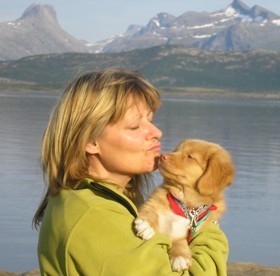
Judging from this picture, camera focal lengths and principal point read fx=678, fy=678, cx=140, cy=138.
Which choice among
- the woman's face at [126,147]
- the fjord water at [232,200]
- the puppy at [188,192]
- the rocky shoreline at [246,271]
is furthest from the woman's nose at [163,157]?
the fjord water at [232,200]

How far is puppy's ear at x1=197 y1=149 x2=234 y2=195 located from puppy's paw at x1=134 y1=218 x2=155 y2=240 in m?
0.54

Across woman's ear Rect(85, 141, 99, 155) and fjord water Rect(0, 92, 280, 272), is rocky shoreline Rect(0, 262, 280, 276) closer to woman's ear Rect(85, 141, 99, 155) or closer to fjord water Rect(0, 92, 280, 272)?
fjord water Rect(0, 92, 280, 272)

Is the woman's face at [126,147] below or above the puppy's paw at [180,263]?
above

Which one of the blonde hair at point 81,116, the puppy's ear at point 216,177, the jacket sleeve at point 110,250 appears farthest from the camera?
the puppy's ear at point 216,177

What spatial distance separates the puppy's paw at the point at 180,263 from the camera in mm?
2623

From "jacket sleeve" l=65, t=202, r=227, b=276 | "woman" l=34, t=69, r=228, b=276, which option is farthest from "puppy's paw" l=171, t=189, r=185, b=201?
"jacket sleeve" l=65, t=202, r=227, b=276

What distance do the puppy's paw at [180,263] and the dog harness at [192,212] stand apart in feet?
1.27

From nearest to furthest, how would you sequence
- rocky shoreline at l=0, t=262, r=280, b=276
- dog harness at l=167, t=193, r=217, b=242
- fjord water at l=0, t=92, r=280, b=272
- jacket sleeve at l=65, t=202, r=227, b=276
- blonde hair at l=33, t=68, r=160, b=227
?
1. jacket sleeve at l=65, t=202, r=227, b=276
2. blonde hair at l=33, t=68, r=160, b=227
3. dog harness at l=167, t=193, r=217, b=242
4. rocky shoreline at l=0, t=262, r=280, b=276
5. fjord water at l=0, t=92, r=280, b=272

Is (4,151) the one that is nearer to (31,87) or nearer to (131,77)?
(131,77)

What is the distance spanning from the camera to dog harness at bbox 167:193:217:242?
3.15 metres

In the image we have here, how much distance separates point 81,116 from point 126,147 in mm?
245

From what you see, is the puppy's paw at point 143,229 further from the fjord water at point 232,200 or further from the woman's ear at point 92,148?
the fjord water at point 232,200

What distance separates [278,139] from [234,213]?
2428 cm

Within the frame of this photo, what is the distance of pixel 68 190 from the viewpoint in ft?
8.98
